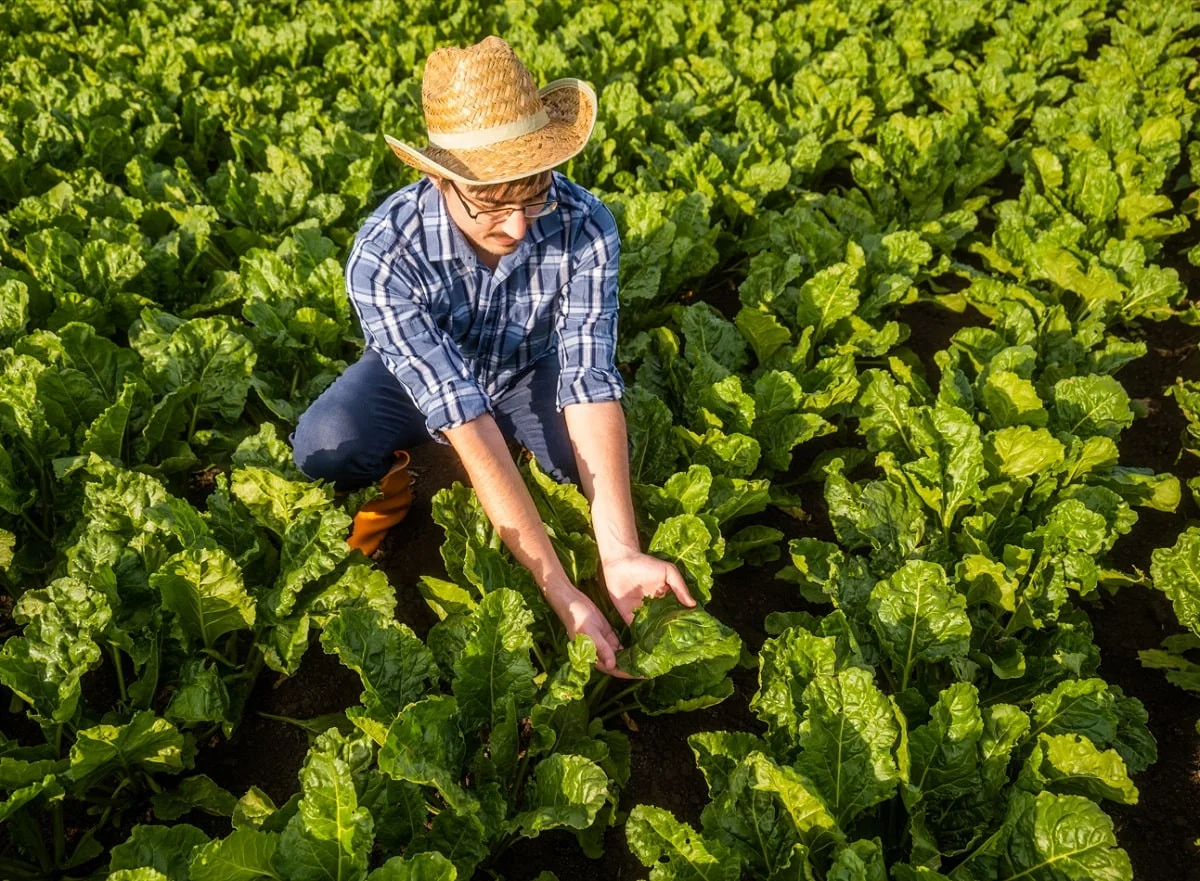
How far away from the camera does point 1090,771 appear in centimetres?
225

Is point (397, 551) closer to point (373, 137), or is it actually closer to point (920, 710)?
point (920, 710)

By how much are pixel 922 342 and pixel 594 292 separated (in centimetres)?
269

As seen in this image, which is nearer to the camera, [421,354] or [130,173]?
[421,354]

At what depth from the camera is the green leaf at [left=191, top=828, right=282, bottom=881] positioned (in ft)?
6.40

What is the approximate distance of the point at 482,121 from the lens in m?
2.38

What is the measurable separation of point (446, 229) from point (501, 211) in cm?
36

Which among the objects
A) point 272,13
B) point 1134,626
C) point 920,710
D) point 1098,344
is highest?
point 272,13

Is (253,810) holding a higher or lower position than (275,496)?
lower

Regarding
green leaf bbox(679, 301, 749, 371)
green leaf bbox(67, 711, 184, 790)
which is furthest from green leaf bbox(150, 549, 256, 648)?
green leaf bbox(679, 301, 749, 371)

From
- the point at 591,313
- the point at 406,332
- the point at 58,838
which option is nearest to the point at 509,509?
the point at 406,332

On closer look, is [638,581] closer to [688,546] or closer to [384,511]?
[688,546]

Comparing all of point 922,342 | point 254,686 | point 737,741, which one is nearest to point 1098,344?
point 922,342

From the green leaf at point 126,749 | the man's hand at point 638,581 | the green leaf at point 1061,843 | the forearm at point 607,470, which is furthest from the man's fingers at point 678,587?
the green leaf at point 126,749

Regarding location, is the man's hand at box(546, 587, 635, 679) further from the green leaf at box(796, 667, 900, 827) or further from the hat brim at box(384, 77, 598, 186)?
the hat brim at box(384, 77, 598, 186)
